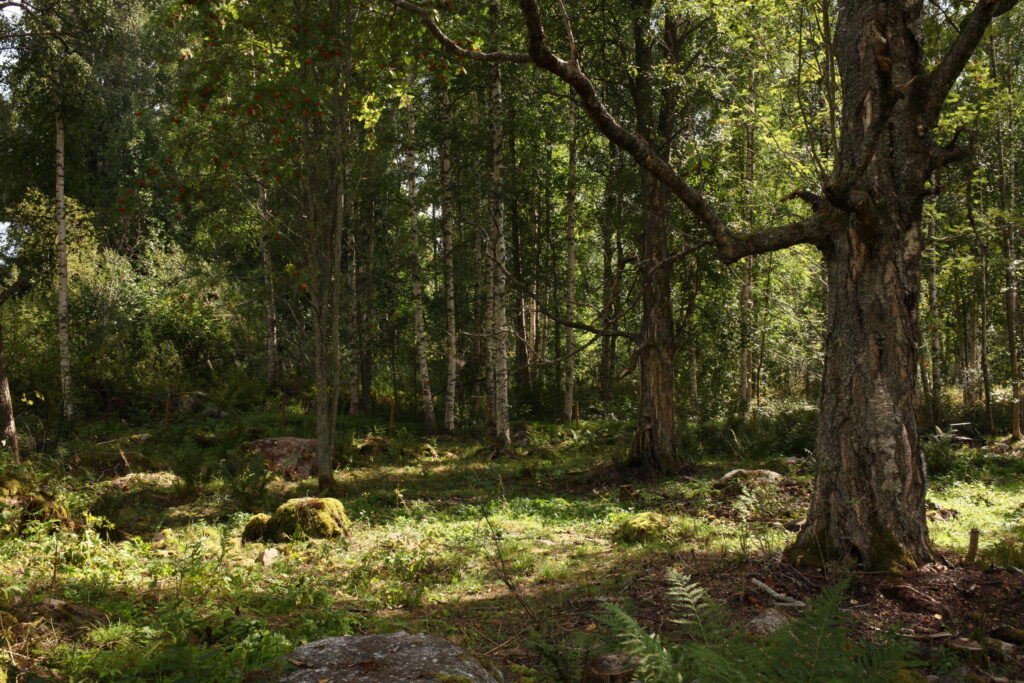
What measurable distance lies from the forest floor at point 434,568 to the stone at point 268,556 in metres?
0.07

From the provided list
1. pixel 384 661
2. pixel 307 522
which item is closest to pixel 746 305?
pixel 307 522

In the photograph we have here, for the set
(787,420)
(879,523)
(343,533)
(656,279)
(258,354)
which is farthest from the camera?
(258,354)

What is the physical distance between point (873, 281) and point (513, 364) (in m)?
20.8

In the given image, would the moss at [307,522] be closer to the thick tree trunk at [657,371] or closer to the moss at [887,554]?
the moss at [887,554]

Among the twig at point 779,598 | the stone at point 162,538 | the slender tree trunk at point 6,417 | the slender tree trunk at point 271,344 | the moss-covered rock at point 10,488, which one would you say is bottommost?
the stone at point 162,538

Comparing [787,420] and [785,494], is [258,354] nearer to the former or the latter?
[787,420]

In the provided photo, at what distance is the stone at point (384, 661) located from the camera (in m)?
3.39

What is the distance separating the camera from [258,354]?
23516 mm

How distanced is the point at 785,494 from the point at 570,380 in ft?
35.3

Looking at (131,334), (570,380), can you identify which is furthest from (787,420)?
(131,334)

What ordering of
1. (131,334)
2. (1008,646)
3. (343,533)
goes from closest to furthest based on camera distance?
(1008,646)
(343,533)
(131,334)

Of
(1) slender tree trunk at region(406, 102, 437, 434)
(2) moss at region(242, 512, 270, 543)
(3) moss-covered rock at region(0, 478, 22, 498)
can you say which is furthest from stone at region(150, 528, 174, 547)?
(1) slender tree trunk at region(406, 102, 437, 434)

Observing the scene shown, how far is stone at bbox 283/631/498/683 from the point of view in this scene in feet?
11.1

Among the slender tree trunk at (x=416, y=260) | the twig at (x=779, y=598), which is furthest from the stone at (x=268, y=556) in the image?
the slender tree trunk at (x=416, y=260)
